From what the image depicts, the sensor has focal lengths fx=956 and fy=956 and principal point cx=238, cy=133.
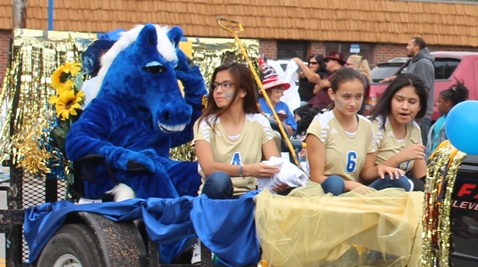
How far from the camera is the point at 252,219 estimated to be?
4.86 meters

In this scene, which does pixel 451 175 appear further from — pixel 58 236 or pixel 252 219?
pixel 58 236

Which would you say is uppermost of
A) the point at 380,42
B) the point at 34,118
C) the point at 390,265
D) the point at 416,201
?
the point at 380,42

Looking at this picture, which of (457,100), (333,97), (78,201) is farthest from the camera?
→ (457,100)

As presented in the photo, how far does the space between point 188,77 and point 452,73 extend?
9.74m

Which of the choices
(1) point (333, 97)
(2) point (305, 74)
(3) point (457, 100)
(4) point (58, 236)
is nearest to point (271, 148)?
(1) point (333, 97)

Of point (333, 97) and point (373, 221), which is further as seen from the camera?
point (333, 97)

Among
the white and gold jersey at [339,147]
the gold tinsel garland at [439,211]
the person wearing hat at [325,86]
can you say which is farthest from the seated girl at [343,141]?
the person wearing hat at [325,86]

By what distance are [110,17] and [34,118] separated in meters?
17.6

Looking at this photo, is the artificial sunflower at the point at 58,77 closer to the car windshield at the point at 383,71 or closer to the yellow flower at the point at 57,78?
the yellow flower at the point at 57,78

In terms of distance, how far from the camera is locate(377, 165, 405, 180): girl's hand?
535 centimetres

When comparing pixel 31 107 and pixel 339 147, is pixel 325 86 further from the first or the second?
pixel 339 147

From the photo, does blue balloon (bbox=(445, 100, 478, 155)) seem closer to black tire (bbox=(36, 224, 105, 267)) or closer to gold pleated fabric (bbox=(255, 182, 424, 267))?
gold pleated fabric (bbox=(255, 182, 424, 267))

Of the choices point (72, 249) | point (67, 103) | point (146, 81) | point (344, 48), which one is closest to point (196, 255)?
point (72, 249)

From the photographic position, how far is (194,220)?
16.5ft
